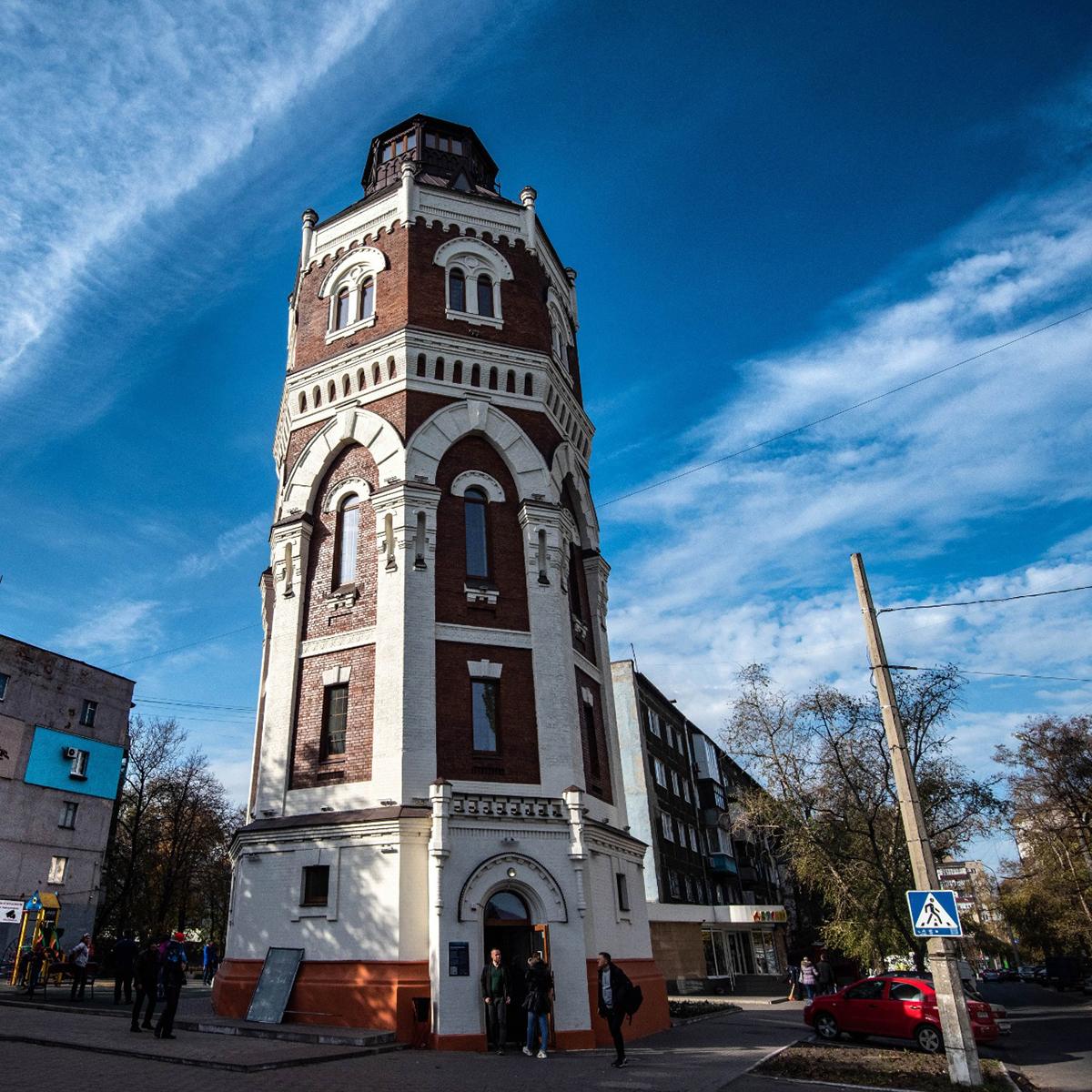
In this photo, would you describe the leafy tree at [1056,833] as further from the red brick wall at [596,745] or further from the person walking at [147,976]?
the person walking at [147,976]

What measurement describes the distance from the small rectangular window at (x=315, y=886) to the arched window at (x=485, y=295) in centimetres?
1594

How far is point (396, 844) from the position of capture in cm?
1748

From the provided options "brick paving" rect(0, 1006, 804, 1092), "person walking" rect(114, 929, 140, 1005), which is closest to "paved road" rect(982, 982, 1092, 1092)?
"brick paving" rect(0, 1006, 804, 1092)

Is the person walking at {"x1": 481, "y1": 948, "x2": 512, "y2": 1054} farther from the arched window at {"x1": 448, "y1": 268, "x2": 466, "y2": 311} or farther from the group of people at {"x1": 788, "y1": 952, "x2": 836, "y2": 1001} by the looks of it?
the arched window at {"x1": 448, "y1": 268, "x2": 466, "y2": 311}

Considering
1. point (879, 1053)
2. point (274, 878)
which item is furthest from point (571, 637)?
point (879, 1053)

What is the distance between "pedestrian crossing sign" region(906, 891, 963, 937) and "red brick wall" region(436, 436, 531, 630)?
11.3m

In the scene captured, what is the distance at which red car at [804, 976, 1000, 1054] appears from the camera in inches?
713

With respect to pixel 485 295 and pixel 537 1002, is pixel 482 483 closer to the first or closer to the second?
pixel 485 295

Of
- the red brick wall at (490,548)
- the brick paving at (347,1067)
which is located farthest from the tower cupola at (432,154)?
the brick paving at (347,1067)

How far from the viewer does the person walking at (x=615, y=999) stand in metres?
14.0

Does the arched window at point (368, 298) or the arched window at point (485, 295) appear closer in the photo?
the arched window at point (368, 298)

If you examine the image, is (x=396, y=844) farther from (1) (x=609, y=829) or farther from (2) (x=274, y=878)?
(1) (x=609, y=829)

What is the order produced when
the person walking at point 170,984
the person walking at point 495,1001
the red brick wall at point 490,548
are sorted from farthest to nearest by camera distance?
the red brick wall at point 490,548 < the person walking at point 495,1001 < the person walking at point 170,984

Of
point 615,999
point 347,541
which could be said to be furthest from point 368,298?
point 615,999
